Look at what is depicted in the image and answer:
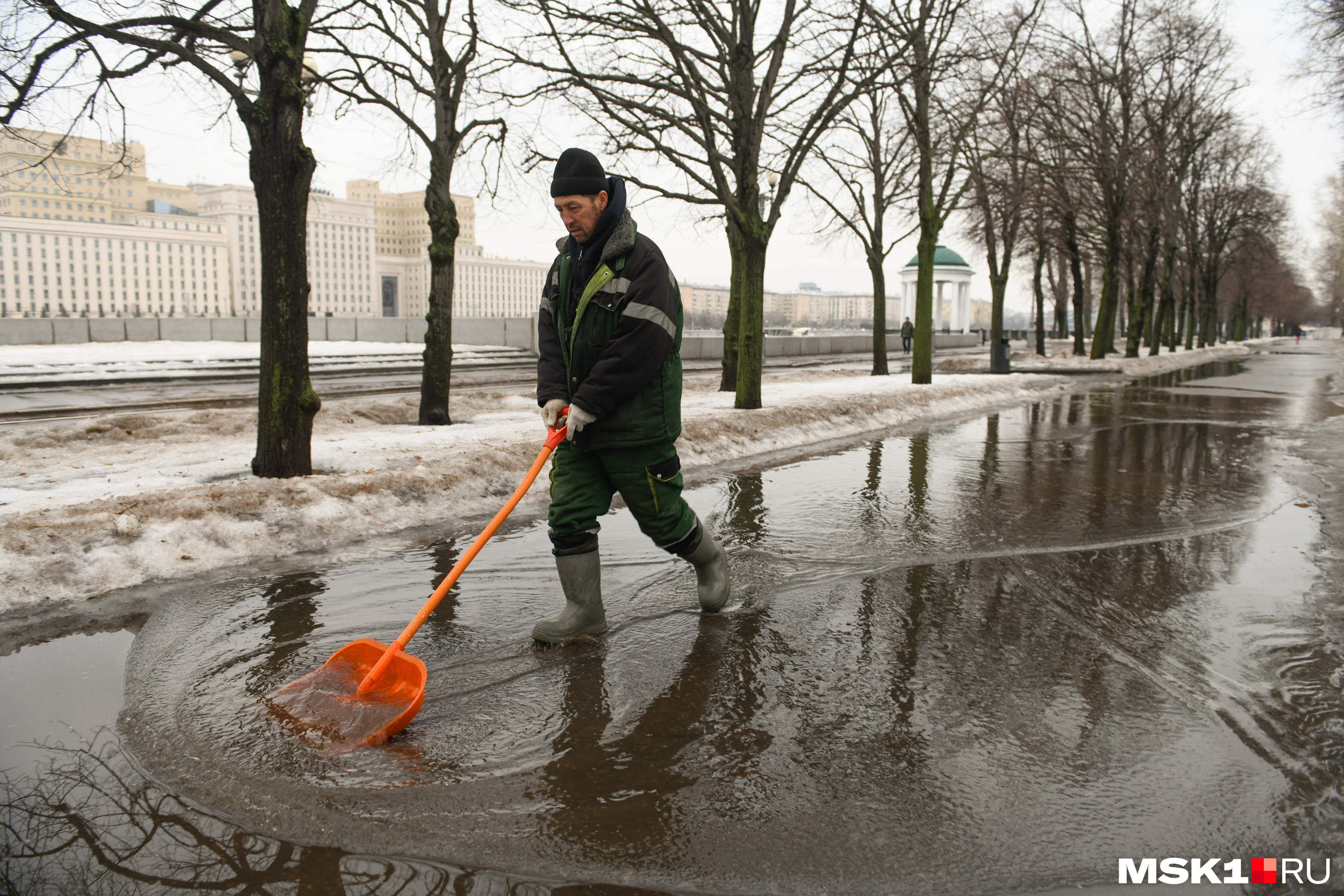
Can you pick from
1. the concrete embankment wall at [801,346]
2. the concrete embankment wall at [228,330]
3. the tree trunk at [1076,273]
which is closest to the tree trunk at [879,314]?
the concrete embankment wall at [801,346]

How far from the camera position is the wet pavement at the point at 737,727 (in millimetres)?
2295

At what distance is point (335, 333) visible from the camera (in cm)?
3559

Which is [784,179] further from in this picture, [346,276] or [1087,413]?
[346,276]

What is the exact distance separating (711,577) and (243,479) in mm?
4195

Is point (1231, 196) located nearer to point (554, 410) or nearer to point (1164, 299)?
point (1164, 299)

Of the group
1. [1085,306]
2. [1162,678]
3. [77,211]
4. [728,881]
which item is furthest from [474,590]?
[77,211]

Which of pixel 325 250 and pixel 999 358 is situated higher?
pixel 325 250

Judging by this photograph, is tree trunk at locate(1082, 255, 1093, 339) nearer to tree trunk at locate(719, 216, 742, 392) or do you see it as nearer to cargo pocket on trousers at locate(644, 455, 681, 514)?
tree trunk at locate(719, 216, 742, 392)

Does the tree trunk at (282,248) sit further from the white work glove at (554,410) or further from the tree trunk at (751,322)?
the tree trunk at (751,322)

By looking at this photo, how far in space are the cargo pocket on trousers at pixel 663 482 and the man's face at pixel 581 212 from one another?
1036 mm

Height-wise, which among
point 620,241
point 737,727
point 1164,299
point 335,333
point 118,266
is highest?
point 118,266

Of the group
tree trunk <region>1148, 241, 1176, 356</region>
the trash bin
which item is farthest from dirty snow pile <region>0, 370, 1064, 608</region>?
tree trunk <region>1148, 241, 1176, 356</region>

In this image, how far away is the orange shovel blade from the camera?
116 inches

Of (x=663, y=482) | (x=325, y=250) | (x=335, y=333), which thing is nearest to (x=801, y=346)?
(x=335, y=333)
